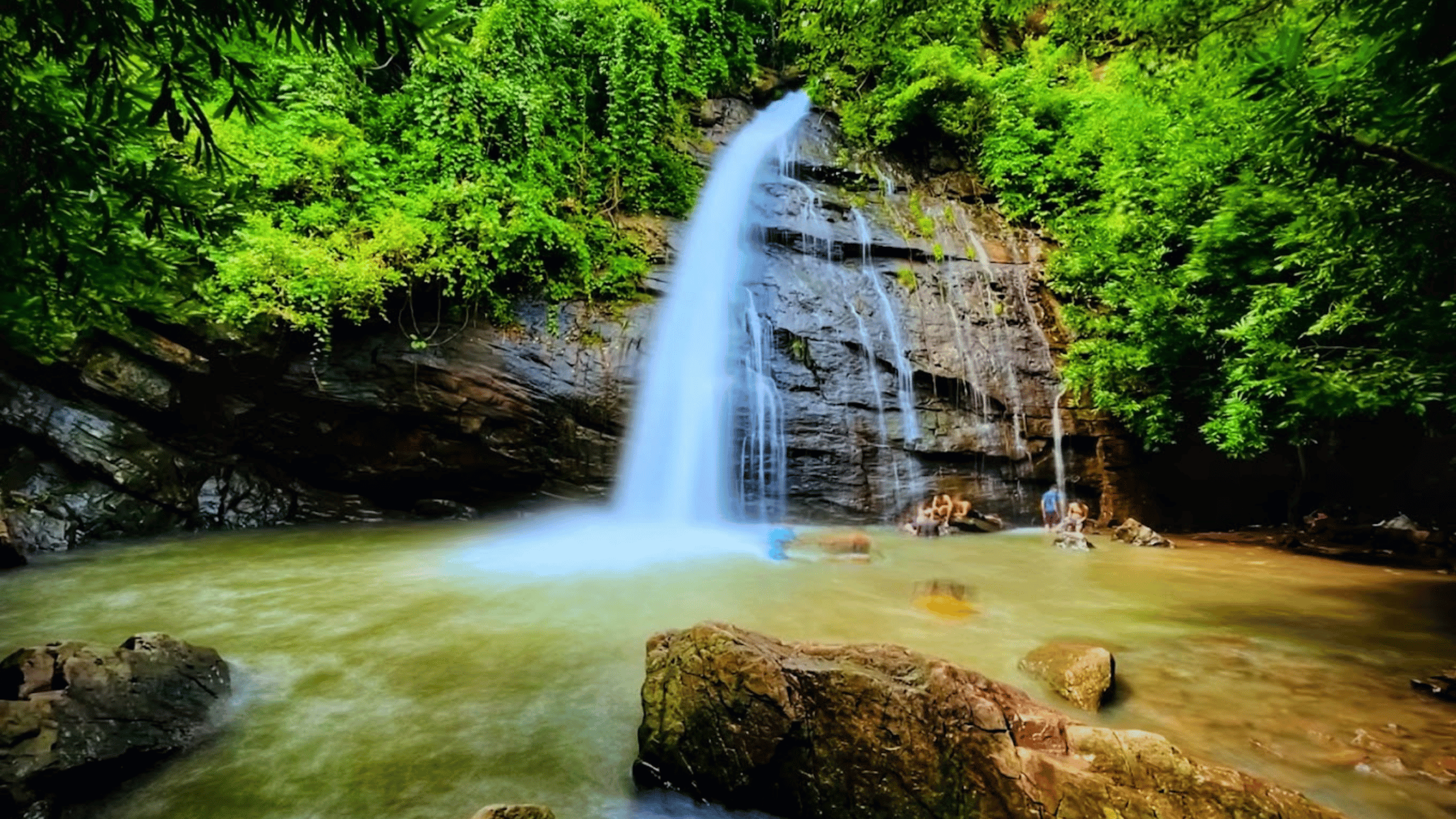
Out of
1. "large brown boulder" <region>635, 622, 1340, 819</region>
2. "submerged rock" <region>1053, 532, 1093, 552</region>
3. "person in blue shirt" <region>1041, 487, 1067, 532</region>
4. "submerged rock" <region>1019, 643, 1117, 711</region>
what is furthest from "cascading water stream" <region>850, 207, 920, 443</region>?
"large brown boulder" <region>635, 622, 1340, 819</region>

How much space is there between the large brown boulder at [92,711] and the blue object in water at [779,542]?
245 inches

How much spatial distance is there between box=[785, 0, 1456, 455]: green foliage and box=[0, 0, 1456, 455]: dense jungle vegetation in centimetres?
4

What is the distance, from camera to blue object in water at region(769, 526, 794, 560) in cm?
894

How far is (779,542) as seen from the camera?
927 centimetres

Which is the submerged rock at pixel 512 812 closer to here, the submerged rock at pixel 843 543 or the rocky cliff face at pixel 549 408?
the submerged rock at pixel 843 543

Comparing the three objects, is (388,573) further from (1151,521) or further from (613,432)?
(1151,521)

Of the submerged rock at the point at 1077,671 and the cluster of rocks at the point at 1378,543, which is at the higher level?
the cluster of rocks at the point at 1378,543

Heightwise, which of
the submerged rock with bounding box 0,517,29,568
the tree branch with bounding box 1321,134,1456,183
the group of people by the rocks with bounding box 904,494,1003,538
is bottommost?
the submerged rock with bounding box 0,517,29,568

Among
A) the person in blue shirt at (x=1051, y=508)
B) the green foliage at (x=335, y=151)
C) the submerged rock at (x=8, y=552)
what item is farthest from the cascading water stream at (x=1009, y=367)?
the submerged rock at (x=8, y=552)

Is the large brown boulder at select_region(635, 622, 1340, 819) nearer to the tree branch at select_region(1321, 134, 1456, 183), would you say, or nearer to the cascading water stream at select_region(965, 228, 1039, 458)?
the tree branch at select_region(1321, 134, 1456, 183)

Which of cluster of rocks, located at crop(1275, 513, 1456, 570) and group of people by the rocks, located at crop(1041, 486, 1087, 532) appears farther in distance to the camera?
group of people by the rocks, located at crop(1041, 486, 1087, 532)

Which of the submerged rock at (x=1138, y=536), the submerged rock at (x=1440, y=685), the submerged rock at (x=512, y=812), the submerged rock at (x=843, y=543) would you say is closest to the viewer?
the submerged rock at (x=512, y=812)

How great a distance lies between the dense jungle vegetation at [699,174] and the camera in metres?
2.85

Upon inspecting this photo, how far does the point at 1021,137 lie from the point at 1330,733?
16605 millimetres
